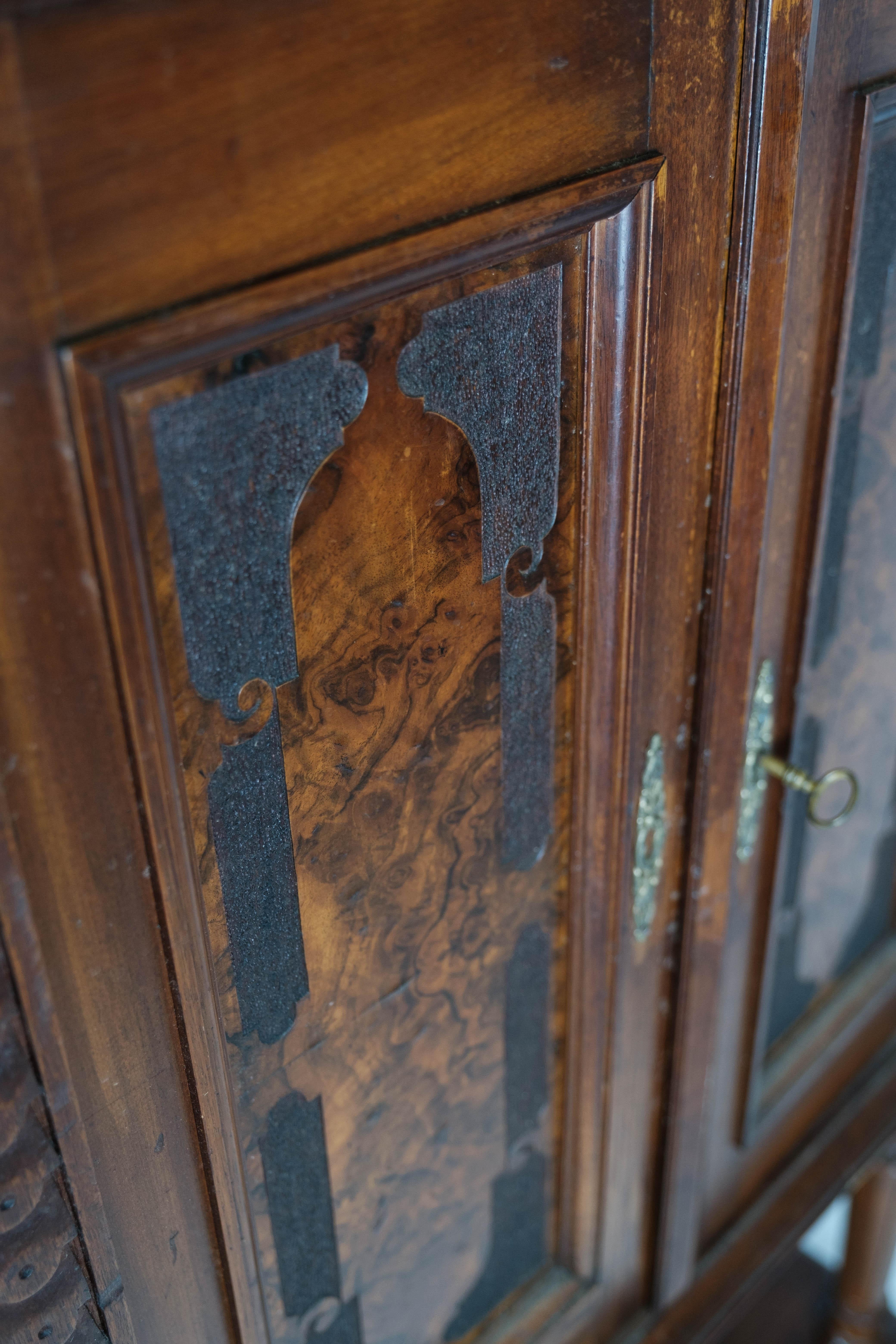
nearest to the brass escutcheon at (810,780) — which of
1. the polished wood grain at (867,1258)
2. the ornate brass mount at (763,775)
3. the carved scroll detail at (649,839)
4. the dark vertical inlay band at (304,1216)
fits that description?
the ornate brass mount at (763,775)

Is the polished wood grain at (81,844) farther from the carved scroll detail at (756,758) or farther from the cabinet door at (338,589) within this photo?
the carved scroll detail at (756,758)

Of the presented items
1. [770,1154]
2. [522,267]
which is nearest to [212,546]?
[522,267]

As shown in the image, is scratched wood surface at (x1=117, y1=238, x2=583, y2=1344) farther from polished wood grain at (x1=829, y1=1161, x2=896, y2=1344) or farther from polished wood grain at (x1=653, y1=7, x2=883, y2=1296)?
polished wood grain at (x1=829, y1=1161, x2=896, y2=1344)

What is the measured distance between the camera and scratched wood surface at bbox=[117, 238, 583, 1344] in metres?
0.50

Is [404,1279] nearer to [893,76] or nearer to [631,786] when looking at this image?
[631,786]

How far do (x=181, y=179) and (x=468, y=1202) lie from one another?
645 millimetres

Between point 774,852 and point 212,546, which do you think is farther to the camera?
point 774,852

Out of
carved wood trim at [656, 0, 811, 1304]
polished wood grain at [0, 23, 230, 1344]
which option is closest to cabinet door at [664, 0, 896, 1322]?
carved wood trim at [656, 0, 811, 1304]

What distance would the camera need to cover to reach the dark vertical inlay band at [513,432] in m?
0.51

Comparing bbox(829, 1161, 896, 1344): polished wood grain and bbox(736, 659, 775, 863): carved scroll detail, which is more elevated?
bbox(736, 659, 775, 863): carved scroll detail

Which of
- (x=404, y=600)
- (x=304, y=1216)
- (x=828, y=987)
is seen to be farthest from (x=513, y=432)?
(x=828, y=987)

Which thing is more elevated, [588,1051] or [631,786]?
[631,786]

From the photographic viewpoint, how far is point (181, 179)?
1.32ft

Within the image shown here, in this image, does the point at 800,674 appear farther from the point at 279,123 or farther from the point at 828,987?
the point at 279,123
